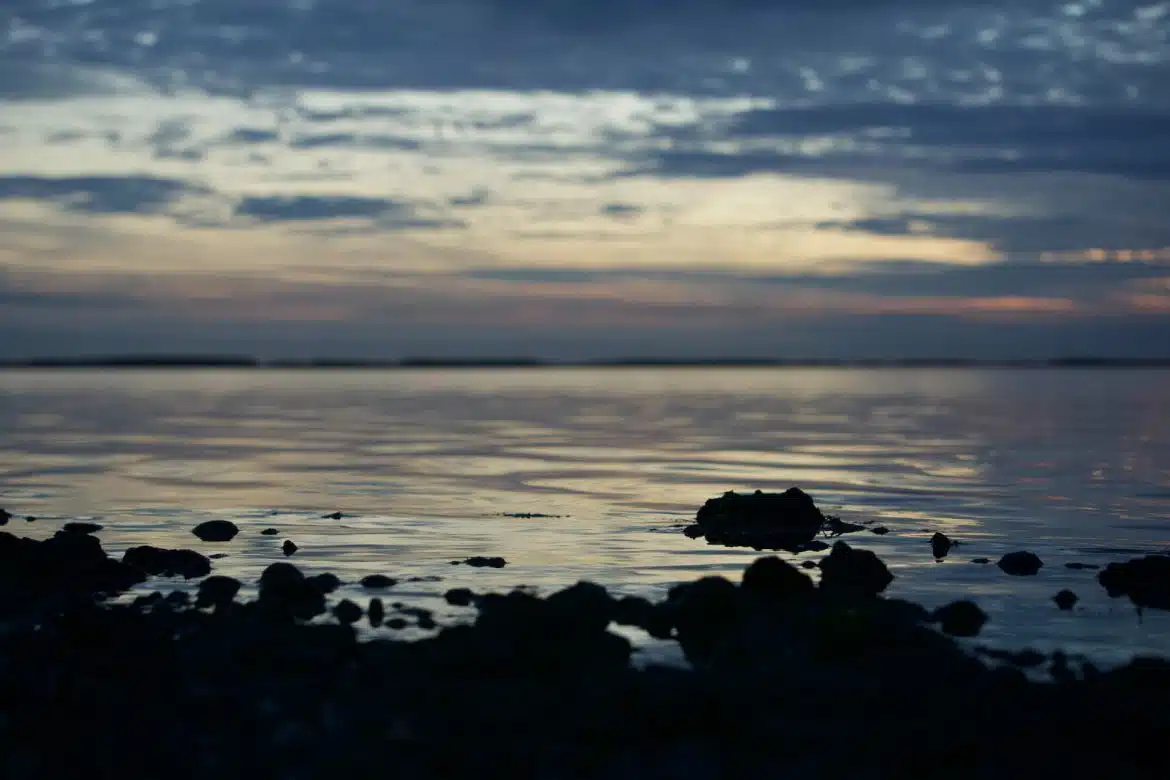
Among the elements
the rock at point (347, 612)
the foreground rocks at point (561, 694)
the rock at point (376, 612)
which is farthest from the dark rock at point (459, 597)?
the rock at point (347, 612)

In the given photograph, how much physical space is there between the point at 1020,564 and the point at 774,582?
9.06 meters

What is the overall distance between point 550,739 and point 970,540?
21.3 meters

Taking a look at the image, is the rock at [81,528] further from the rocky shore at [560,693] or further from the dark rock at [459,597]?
the dark rock at [459,597]

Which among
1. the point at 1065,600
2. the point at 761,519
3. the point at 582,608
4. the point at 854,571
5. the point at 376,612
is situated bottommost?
the point at 1065,600

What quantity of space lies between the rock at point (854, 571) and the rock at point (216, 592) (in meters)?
11.3

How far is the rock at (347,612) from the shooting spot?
20.2 metres

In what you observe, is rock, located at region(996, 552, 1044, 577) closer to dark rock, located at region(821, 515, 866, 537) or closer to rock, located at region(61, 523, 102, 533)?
dark rock, located at region(821, 515, 866, 537)

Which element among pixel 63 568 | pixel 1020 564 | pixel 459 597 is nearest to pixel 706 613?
pixel 459 597

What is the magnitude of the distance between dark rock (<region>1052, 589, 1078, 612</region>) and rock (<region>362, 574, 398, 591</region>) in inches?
510

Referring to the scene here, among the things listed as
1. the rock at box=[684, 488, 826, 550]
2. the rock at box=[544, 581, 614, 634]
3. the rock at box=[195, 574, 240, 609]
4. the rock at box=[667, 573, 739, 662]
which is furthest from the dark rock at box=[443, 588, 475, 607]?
the rock at box=[684, 488, 826, 550]

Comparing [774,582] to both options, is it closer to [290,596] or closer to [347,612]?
[347,612]

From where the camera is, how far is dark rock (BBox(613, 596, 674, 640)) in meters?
19.7

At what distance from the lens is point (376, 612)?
811 inches

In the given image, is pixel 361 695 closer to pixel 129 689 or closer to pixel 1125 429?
pixel 129 689
